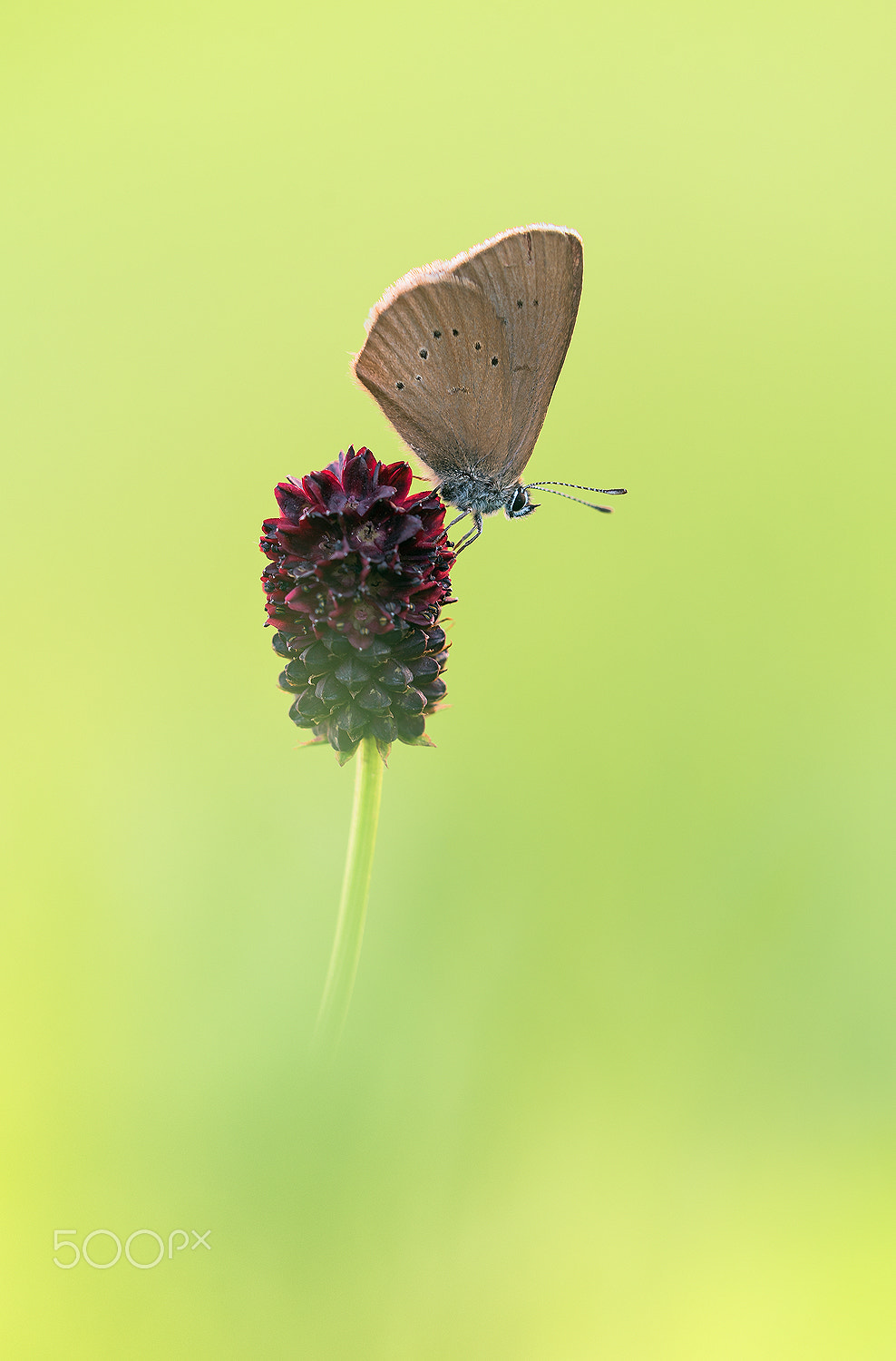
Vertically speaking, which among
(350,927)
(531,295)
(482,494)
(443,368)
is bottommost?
(350,927)

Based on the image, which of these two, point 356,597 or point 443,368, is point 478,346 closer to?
point 443,368

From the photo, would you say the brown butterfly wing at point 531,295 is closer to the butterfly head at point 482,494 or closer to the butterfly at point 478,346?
the butterfly at point 478,346

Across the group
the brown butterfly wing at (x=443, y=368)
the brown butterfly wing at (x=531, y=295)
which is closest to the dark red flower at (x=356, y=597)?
the brown butterfly wing at (x=443, y=368)

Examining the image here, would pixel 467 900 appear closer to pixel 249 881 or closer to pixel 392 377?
pixel 249 881

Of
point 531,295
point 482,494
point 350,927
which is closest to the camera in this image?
point 350,927

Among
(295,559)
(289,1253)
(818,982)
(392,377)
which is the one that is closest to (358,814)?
(295,559)

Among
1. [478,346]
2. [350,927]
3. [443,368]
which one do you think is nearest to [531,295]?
[478,346]
